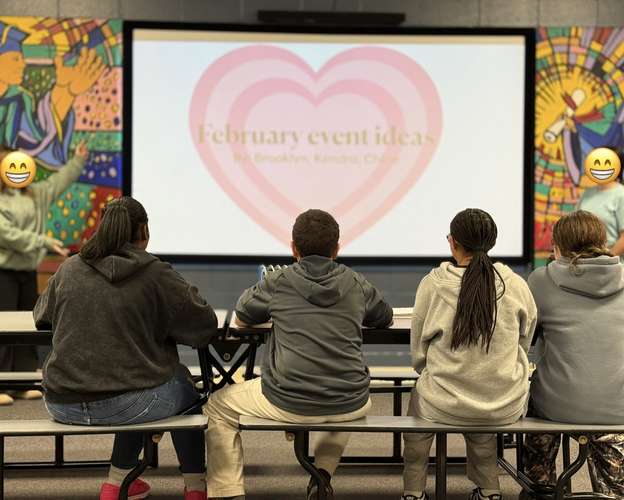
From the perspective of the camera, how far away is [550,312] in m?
2.62

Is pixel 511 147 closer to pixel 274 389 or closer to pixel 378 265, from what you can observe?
pixel 378 265

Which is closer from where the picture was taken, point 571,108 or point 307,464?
point 307,464

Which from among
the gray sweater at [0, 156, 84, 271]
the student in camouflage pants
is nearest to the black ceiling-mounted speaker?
the gray sweater at [0, 156, 84, 271]

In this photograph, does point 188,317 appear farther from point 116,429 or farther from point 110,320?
point 116,429

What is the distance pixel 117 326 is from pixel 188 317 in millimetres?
198

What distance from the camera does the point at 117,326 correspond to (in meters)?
2.46

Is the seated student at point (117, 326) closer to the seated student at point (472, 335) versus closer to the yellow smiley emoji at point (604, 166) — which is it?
the seated student at point (472, 335)

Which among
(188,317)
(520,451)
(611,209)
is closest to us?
(188,317)

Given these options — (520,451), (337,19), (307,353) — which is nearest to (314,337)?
(307,353)

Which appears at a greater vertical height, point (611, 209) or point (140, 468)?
point (611, 209)

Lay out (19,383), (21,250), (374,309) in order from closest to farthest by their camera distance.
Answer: (374,309) → (19,383) → (21,250)

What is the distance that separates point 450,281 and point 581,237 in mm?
409

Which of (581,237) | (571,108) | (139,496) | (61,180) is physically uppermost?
(571,108)

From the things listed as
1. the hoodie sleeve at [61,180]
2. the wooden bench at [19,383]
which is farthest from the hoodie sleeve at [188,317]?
the hoodie sleeve at [61,180]
